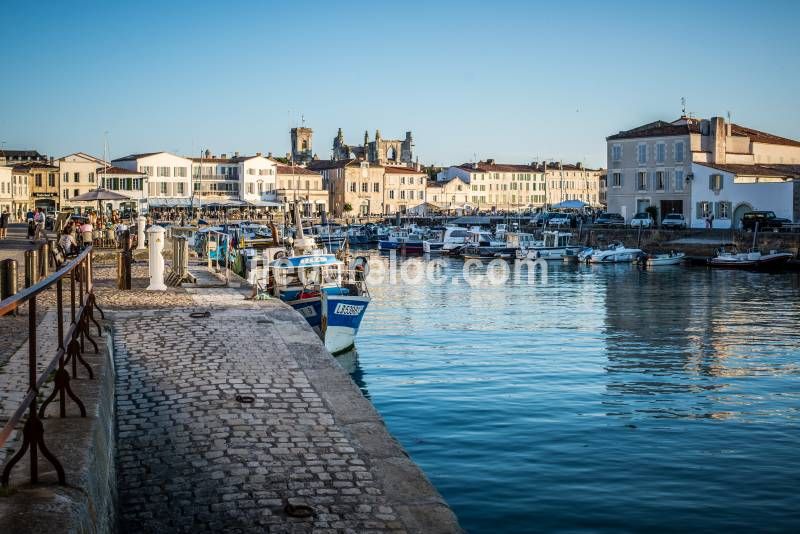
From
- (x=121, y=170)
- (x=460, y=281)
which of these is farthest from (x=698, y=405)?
(x=121, y=170)

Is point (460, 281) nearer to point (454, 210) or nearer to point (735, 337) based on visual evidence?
point (735, 337)

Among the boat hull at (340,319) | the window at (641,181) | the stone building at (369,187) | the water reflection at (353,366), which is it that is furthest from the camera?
the stone building at (369,187)

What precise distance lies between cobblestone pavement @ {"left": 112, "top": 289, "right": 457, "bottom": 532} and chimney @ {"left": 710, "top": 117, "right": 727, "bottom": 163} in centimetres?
6903

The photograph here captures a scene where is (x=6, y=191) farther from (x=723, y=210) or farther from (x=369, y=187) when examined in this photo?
(x=723, y=210)

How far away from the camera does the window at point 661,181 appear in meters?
→ 78.2

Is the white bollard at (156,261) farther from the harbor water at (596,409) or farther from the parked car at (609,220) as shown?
the parked car at (609,220)

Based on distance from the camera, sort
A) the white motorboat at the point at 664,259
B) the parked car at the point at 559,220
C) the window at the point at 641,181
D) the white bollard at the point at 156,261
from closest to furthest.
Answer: the white bollard at the point at 156,261
the white motorboat at the point at 664,259
the window at the point at 641,181
the parked car at the point at 559,220

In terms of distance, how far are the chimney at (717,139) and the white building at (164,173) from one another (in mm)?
61039

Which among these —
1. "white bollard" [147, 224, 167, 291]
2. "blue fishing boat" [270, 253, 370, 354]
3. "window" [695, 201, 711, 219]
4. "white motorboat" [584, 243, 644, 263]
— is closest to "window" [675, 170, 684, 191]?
"window" [695, 201, 711, 219]

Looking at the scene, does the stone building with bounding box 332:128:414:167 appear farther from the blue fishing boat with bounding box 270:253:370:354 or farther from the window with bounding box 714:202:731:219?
the blue fishing boat with bounding box 270:253:370:354

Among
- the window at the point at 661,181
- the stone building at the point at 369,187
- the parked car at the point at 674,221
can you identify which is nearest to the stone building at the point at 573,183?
the stone building at the point at 369,187

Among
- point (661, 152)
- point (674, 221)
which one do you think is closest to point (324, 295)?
point (674, 221)

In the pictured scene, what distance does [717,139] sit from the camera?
254 ft

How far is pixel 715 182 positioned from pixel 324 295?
56.9 metres
